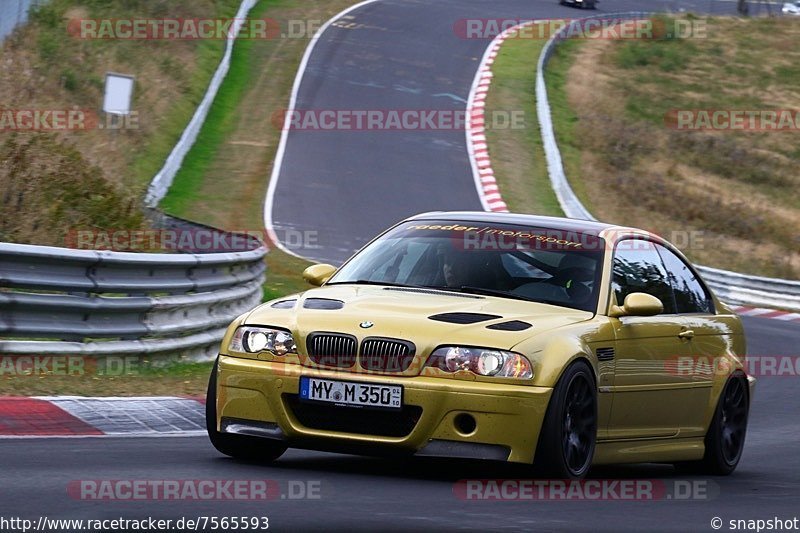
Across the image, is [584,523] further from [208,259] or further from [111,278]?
[208,259]

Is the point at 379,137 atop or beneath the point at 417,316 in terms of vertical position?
beneath

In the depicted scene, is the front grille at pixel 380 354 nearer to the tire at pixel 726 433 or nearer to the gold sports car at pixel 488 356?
the gold sports car at pixel 488 356

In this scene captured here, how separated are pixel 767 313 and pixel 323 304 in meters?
18.2

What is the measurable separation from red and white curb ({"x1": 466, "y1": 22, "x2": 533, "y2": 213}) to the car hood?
17.2 m

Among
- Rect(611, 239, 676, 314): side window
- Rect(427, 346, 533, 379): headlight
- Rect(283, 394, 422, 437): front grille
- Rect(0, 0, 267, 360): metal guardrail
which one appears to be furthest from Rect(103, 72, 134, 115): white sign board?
Rect(427, 346, 533, 379): headlight

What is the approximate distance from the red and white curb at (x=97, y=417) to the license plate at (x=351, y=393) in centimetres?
186

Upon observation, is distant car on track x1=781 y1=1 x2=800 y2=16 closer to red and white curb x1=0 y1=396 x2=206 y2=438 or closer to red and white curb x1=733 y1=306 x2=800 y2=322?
red and white curb x1=733 y1=306 x2=800 y2=322

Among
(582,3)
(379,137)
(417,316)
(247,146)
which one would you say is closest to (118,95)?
(247,146)

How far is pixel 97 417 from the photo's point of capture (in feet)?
29.7

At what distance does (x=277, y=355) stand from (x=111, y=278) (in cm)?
375

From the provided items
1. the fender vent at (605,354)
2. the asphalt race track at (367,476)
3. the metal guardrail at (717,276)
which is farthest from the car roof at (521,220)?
the metal guardrail at (717,276)

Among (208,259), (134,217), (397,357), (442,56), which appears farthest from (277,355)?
(442,56)

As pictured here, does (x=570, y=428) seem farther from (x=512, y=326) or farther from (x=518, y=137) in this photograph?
(x=518, y=137)

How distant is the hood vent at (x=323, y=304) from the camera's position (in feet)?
25.0
